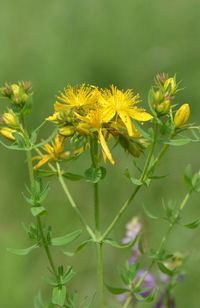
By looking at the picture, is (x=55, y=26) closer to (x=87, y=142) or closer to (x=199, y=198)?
(x=199, y=198)

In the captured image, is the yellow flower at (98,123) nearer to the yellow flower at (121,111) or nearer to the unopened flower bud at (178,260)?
the yellow flower at (121,111)

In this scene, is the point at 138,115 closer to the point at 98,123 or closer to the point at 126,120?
the point at 126,120

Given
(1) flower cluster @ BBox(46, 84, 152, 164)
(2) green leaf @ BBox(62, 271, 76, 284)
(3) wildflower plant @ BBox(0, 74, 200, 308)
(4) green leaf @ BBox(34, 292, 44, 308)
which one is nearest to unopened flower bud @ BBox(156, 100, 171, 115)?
(3) wildflower plant @ BBox(0, 74, 200, 308)

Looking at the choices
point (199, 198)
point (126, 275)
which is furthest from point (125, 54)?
point (126, 275)

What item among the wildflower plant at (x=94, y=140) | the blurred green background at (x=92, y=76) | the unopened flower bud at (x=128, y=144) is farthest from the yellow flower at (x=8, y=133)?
the blurred green background at (x=92, y=76)

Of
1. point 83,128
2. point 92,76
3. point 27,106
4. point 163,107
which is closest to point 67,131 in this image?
point 83,128


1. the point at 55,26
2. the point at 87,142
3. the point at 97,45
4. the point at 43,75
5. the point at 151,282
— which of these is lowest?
the point at 151,282
